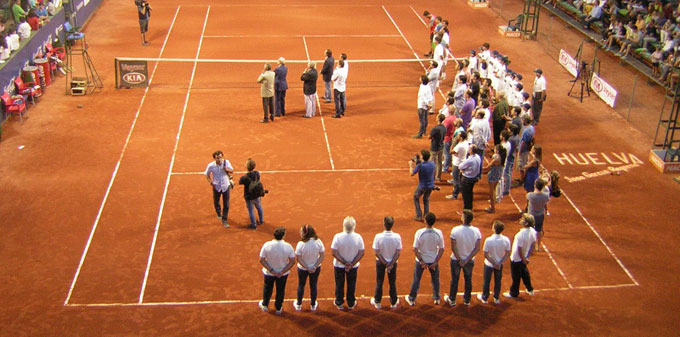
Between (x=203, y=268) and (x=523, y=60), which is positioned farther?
(x=523, y=60)

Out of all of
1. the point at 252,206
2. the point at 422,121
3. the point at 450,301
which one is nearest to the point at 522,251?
the point at 450,301

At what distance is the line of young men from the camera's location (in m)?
12.0

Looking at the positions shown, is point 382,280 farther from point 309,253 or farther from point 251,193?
point 251,193

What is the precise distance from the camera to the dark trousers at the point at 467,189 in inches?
632

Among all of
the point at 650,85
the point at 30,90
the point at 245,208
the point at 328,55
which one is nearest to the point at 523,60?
the point at 650,85

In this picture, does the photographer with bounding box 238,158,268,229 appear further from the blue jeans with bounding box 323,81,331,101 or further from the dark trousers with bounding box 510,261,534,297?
the blue jeans with bounding box 323,81,331,101

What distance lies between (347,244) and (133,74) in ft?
53.1

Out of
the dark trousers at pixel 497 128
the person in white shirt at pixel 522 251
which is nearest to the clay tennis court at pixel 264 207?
the person in white shirt at pixel 522 251

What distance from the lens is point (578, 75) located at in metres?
27.0

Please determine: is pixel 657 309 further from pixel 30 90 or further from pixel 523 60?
pixel 30 90

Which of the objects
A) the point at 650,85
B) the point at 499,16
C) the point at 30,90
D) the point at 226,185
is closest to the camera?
the point at 226,185

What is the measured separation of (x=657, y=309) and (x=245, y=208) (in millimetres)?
9435

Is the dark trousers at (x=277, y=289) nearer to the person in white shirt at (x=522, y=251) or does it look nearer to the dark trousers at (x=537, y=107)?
the person in white shirt at (x=522, y=251)

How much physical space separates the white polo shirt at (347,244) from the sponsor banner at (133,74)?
1572 centimetres
